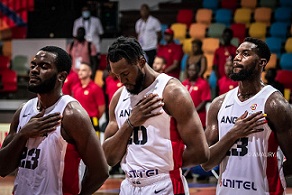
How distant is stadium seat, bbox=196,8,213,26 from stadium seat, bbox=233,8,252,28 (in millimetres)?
697

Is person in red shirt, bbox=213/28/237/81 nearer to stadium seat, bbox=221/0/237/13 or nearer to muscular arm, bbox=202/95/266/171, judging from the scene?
stadium seat, bbox=221/0/237/13

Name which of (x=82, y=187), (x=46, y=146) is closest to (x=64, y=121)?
(x=46, y=146)

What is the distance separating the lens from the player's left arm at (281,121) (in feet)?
16.5

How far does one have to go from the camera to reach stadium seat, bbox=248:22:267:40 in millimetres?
16672

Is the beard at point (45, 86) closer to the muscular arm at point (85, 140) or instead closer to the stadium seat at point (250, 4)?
the muscular arm at point (85, 140)

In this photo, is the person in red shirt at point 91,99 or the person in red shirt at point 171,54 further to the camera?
the person in red shirt at point 171,54

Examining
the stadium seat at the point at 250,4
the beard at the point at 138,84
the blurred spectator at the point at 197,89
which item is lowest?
the blurred spectator at the point at 197,89

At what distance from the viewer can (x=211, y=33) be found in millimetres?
17031

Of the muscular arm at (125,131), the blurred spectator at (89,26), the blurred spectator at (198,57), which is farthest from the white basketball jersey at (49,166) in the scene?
the blurred spectator at (89,26)

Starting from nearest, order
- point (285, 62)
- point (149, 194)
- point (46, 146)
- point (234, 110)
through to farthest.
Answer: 1. point (46, 146)
2. point (149, 194)
3. point (234, 110)
4. point (285, 62)

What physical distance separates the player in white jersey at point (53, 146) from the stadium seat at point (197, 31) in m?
12.9

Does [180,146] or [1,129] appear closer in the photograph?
[180,146]

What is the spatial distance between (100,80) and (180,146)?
11.1m

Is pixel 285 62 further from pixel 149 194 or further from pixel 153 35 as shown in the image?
pixel 149 194
